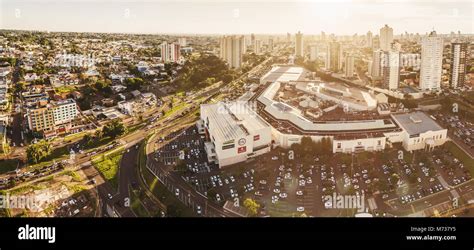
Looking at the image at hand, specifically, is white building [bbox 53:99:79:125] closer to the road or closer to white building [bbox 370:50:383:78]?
the road

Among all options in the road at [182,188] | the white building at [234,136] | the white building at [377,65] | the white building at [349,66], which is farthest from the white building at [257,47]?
the road at [182,188]

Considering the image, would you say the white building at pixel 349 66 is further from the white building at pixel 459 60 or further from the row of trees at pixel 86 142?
the row of trees at pixel 86 142

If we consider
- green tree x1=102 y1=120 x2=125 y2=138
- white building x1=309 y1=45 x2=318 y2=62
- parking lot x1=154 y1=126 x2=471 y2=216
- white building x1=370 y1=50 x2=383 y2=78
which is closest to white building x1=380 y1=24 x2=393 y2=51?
white building x1=370 y1=50 x2=383 y2=78

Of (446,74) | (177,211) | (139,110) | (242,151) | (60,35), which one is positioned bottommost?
(177,211)

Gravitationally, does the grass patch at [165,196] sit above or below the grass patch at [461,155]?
below

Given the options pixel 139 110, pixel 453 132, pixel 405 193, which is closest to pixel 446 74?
pixel 453 132
